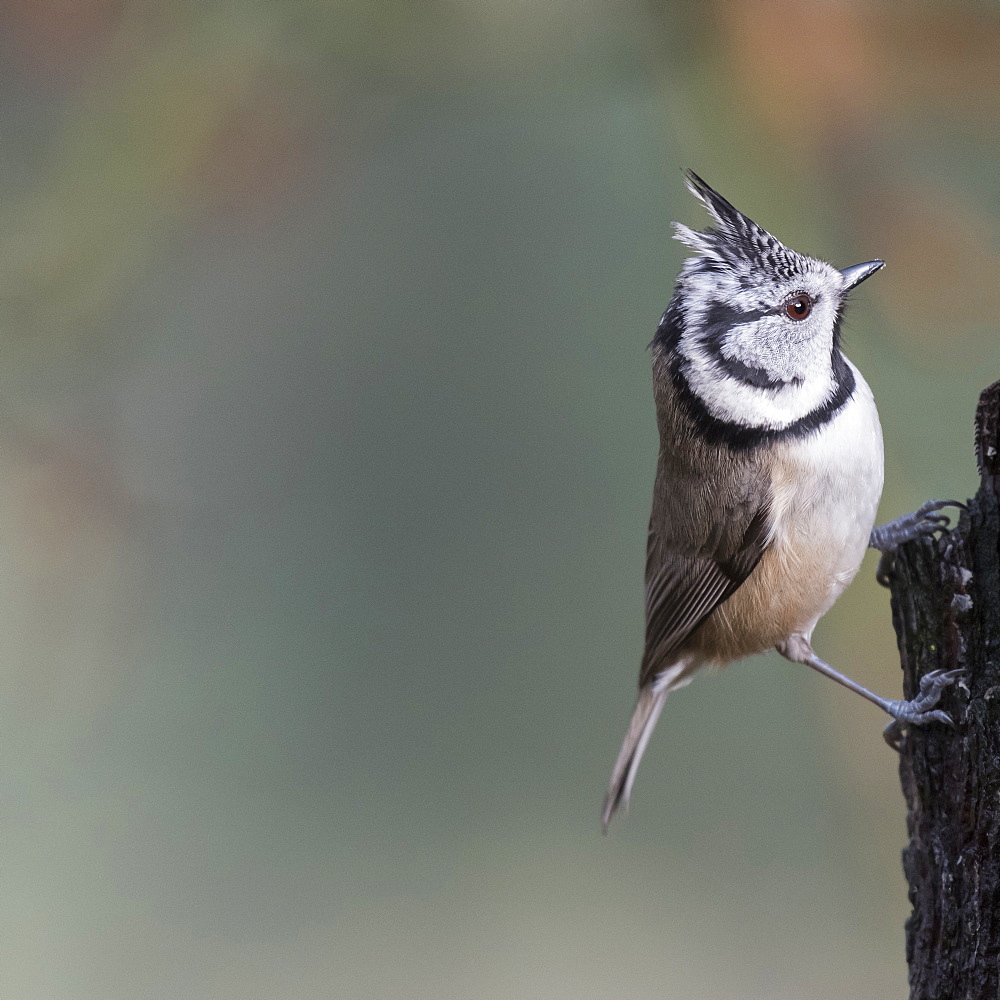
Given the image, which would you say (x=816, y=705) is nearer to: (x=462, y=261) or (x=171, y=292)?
(x=462, y=261)

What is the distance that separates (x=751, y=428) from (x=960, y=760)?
2.18 feet

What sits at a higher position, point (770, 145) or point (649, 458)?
point (770, 145)

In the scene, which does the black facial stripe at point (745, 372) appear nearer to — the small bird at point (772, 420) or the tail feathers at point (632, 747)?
the small bird at point (772, 420)

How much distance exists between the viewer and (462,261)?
2828 millimetres

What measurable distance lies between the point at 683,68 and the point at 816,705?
1.75 meters

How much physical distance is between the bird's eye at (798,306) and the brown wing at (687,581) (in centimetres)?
36

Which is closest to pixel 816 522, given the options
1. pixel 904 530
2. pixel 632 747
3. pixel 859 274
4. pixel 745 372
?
pixel 904 530

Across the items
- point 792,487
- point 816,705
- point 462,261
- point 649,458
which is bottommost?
point 816,705

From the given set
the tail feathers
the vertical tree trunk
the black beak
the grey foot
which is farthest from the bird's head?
the tail feathers

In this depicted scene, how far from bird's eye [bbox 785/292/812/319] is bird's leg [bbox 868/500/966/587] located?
415 mm

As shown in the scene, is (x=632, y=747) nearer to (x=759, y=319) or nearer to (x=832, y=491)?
(x=832, y=491)

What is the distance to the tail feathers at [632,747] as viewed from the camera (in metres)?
2.21

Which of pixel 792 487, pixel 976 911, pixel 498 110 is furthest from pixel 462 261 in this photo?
pixel 976 911

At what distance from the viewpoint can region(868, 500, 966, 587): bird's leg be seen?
1.79 metres
